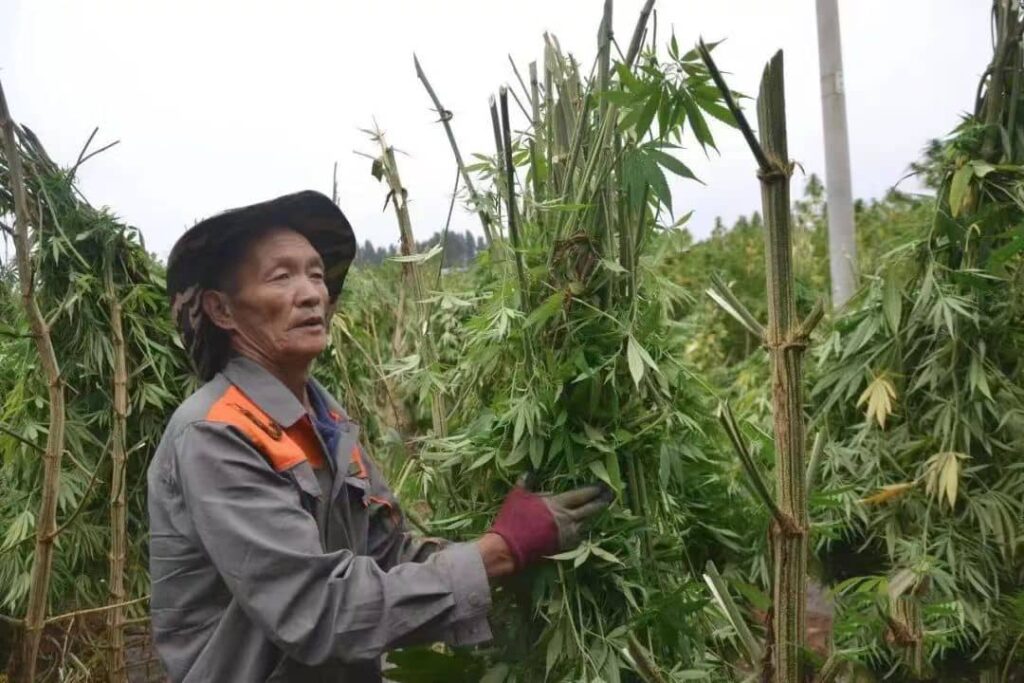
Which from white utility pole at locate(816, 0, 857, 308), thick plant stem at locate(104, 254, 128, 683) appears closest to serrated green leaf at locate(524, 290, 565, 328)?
thick plant stem at locate(104, 254, 128, 683)

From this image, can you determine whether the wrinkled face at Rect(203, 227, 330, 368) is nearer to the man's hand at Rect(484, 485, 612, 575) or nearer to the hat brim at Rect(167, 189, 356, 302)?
the hat brim at Rect(167, 189, 356, 302)

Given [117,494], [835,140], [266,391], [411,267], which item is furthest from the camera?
[835,140]

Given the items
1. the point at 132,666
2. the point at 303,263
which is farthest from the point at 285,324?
the point at 132,666

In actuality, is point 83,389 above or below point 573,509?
above

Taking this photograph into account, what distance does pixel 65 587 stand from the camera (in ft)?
9.62

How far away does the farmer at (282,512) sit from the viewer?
1.34 m

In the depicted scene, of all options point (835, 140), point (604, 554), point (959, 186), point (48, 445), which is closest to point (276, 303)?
point (604, 554)

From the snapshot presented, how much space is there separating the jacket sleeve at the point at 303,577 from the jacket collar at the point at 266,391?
0.42 ft

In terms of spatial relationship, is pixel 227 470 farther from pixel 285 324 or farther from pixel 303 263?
pixel 303 263

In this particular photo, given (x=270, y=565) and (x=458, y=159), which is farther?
(x=458, y=159)

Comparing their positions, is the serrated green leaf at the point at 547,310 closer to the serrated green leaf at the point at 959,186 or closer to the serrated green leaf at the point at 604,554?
the serrated green leaf at the point at 604,554

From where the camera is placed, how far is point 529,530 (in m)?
1.38

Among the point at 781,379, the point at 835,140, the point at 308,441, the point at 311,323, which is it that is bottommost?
the point at 308,441

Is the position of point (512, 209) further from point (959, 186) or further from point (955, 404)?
point (955, 404)
